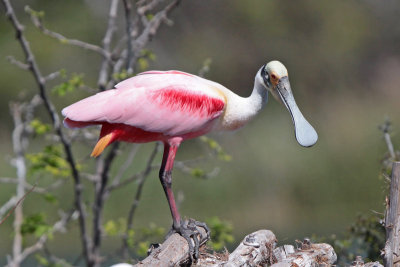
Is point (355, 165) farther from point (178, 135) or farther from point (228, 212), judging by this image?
point (178, 135)

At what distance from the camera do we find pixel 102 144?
4.96 m

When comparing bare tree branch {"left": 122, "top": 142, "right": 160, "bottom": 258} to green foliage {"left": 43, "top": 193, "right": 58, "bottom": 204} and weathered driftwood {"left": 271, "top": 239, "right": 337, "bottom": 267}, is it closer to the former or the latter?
green foliage {"left": 43, "top": 193, "right": 58, "bottom": 204}

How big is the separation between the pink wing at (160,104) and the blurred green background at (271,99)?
4486 mm

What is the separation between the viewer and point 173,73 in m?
5.33

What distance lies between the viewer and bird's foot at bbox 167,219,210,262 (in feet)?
15.7

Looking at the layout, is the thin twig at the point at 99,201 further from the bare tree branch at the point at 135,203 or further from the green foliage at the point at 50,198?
the green foliage at the point at 50,198

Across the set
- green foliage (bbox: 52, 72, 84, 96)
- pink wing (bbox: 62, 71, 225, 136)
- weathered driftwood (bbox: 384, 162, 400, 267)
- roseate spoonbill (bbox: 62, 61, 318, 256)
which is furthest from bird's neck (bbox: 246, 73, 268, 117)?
green foliage (bbox: 52, 72, 84, 96)

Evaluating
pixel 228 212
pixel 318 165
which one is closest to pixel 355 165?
pixel 318 165

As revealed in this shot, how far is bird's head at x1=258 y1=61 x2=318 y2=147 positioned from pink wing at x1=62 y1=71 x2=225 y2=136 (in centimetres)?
28

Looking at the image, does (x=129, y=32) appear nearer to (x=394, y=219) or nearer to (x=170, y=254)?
(x=170, y=254)

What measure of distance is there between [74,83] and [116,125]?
1.68 metres

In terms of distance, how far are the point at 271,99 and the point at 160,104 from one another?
870 cm

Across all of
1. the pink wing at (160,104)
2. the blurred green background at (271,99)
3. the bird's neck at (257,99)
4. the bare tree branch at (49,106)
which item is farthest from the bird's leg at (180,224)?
the blurred green background at (271,99)

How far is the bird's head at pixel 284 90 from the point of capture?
16.9ft
